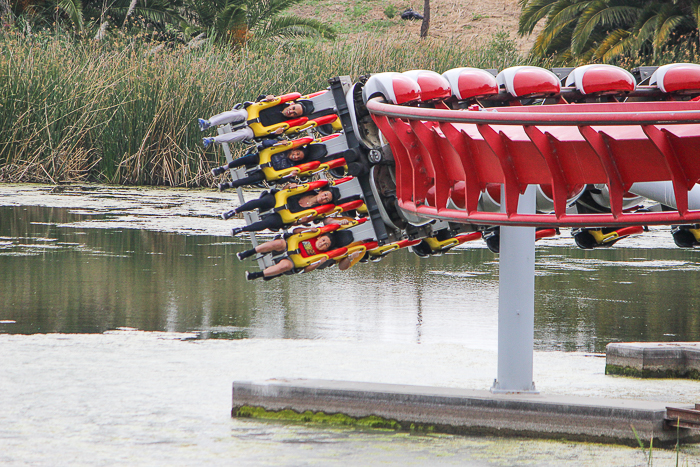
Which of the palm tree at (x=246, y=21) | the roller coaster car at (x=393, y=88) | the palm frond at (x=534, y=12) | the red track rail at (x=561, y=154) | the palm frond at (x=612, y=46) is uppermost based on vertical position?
the palm tree at (x=246, y=21)

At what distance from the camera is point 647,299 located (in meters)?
5.90

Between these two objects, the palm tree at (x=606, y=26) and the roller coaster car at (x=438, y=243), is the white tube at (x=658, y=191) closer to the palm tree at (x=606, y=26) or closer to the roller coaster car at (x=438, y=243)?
the roller coaster car at (x=438, y=243)

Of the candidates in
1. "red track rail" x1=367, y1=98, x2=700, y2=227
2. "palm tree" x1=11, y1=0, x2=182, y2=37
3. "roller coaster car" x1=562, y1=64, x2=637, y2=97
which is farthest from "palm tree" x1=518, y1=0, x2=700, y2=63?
"red track rail" x1=367, y1=98, x2=700, y2=227

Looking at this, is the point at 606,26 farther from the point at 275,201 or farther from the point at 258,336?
the point at 275,201

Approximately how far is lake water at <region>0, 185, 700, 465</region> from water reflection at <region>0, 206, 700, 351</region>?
0.06 feet

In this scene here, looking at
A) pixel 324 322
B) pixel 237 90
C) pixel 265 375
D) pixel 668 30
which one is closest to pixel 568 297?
pixel 324 322

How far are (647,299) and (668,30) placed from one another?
48.7 feet

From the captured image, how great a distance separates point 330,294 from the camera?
6.01 m

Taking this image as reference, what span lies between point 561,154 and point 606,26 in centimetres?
2043

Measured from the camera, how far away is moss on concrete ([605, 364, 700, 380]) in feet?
13.0

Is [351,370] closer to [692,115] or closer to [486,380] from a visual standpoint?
[486,380]

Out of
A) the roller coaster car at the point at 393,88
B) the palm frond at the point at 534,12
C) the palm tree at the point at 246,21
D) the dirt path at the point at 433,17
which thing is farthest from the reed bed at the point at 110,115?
the dirt path at the point at 433,17

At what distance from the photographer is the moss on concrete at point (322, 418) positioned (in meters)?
3.18

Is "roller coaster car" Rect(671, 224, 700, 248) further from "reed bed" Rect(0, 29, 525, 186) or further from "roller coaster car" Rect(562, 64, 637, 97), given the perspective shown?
"reed bed" Rect(0, 29, 525, 186)
